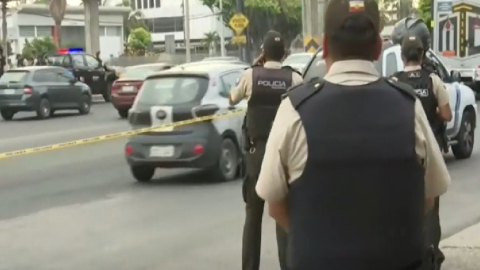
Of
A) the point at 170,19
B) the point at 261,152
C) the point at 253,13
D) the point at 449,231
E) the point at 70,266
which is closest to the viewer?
the point at 261,152

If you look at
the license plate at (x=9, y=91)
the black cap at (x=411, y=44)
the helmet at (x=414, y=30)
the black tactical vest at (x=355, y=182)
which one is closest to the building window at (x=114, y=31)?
the license plate at (x=9, y=91)

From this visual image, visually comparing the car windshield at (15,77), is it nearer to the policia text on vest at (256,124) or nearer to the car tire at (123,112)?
the car tire at (123,112)

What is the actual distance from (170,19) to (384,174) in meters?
117

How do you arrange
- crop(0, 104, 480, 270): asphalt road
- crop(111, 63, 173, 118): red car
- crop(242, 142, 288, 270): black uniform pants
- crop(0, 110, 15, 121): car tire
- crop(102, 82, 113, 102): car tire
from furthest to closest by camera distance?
crop(102, 82, 113, 102): car tire < crop(0, 110, 15, 121): car tire < crop(111, 63, 173, 118): red car < crop(0, 104, 480, 270): asphalt road < crop(242, 142, 288, 270): black uniform pants

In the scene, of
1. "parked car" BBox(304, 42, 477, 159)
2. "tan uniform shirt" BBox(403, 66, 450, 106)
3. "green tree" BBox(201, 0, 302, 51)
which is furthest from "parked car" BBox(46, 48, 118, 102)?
"green tree" BBox(201, 0, 302, 51)

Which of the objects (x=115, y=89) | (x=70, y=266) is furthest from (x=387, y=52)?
(x=115, y=89)

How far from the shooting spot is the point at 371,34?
329 cm

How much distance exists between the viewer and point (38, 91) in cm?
2722

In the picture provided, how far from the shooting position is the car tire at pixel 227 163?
1302cm

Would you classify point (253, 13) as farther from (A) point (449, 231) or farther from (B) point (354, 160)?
(B) point (354, 160)

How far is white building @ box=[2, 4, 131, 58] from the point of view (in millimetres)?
84625

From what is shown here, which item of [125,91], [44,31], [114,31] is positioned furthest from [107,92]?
[44,31]

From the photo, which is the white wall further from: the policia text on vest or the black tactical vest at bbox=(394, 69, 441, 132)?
the policia text on vest

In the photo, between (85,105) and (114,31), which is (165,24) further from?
(85,105)
